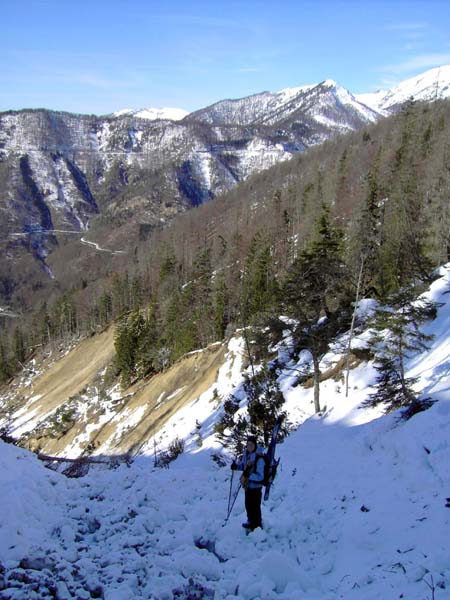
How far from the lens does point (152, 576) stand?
6.54 m

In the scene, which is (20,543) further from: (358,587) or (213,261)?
(213,261)

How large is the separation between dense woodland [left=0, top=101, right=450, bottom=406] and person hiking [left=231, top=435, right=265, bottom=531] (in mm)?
14066

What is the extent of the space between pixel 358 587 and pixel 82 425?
46.6 meters

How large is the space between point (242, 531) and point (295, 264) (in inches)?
698

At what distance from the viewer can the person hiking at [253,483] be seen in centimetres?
783

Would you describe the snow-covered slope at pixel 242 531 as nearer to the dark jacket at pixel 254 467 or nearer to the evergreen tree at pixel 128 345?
the dark jacket at pixel 254 467

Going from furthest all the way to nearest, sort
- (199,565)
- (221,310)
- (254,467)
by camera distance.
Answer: (221,310) < (254,467) < (199,565)

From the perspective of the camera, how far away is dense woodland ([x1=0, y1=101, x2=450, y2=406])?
26.8 metres

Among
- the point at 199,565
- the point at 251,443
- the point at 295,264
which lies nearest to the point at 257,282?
the point at 295,264

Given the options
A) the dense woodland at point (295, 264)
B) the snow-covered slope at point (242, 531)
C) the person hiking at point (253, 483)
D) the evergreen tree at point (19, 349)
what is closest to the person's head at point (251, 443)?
the person hiking at point (253, 483)

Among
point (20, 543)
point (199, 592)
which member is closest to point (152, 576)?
point (199, 592)

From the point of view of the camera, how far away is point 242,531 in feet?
25.6

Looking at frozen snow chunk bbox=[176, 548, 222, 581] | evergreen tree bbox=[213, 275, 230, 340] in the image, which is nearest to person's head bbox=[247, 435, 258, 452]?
frozen snow chunk bbox=[176, 548, 222, 581]

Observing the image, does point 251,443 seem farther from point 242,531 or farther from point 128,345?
point 128,345
